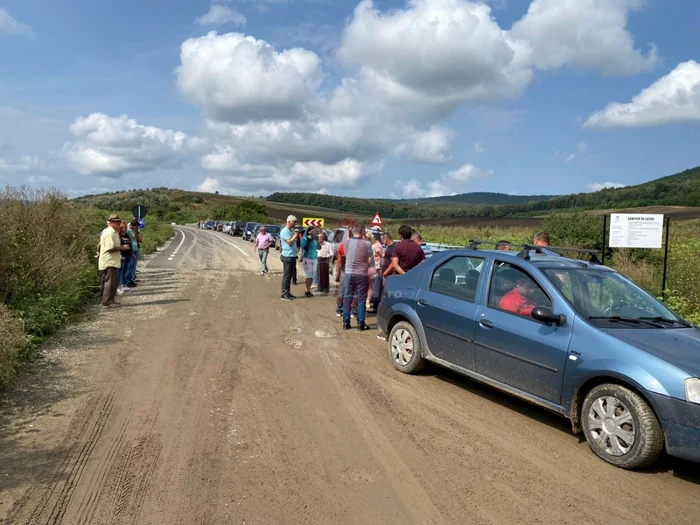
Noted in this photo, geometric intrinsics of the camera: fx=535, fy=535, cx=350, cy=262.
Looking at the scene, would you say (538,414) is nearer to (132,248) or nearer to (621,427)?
(621,427)

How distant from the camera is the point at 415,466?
417 cm

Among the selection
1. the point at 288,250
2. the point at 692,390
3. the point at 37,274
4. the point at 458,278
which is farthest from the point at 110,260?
the point at 692,390

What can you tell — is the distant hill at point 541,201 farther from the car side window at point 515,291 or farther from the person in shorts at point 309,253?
the car side window at point 515,291

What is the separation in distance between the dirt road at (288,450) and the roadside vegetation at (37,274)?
0.67 meters

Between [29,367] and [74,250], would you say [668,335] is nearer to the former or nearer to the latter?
[29,367]

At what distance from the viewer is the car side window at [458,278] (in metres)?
5.91

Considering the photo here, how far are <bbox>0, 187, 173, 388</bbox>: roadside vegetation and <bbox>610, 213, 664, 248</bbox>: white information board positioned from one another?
951 cm

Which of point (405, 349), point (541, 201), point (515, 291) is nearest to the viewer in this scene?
point (515, 291)

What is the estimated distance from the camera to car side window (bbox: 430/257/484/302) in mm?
5914

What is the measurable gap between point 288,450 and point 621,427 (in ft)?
8.81

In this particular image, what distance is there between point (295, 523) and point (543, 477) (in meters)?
1.95

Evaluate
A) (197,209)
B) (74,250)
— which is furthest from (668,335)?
(197,209)

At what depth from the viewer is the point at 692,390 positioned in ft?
12.7

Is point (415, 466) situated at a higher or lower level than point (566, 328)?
lower
